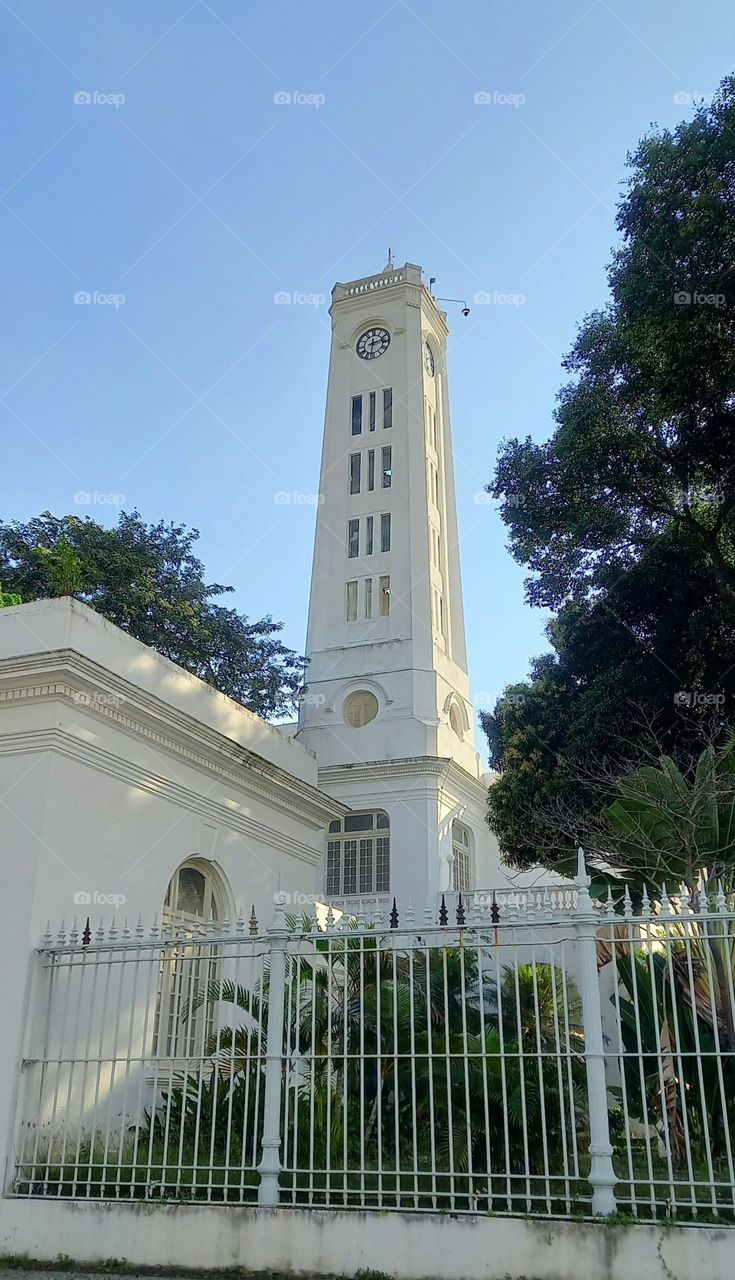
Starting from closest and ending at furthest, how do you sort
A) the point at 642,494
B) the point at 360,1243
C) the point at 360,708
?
the point at 360,1243 < the point at 642,494 < the point at 360,708

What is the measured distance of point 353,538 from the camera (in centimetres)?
2606

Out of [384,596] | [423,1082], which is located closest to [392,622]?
[384,596]

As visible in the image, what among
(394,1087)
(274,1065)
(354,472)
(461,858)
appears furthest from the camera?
(354,472)

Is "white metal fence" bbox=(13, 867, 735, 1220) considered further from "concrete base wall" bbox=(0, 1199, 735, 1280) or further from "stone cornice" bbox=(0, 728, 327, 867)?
"stone cornice" bbox=(0, 728, 327, 867)

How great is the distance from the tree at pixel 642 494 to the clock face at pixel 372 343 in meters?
12.2

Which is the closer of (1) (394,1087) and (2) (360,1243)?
(2) (360,1243)

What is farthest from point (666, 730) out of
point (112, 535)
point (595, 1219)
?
point (112, 535)

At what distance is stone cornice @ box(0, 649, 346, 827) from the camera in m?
9.70

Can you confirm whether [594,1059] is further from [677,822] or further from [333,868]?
[333,868]

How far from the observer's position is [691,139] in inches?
450

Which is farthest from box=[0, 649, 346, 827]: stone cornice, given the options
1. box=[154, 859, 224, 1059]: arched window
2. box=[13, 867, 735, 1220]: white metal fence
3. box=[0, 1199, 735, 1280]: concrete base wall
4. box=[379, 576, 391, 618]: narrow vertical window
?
box=[379, 576, 391, 618]: narrow vertical window

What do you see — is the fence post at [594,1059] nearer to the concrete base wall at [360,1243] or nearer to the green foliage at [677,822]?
the concrete base wall at [360,1243]

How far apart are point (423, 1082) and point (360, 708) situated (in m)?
16.7

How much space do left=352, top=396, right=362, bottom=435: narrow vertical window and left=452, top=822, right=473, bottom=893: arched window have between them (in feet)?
34.8
